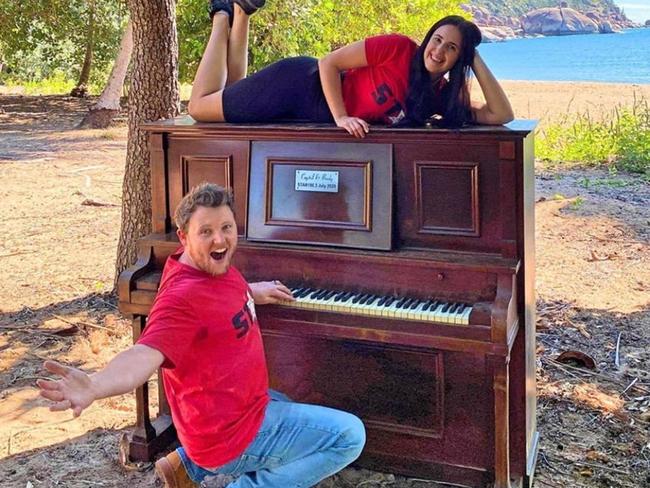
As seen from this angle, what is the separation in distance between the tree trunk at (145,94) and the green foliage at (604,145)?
23.7 ft

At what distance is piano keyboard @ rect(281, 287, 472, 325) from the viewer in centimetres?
291

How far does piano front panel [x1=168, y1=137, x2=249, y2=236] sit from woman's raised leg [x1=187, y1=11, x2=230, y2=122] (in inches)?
8.2

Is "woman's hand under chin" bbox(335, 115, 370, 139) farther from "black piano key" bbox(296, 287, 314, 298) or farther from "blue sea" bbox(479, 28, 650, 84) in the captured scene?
"blue sea" bbox(479, 28, 650, 84)

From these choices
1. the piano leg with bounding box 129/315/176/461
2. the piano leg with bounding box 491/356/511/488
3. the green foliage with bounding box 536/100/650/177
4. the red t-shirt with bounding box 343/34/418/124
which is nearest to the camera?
the piano leg with bounding box 491/356/511/488

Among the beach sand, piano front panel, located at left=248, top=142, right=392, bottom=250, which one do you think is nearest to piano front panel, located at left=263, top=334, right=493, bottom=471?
piano front panel, located at left=248, top=142, right=392, bottom=250

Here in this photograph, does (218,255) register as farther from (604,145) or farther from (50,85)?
(50,85)

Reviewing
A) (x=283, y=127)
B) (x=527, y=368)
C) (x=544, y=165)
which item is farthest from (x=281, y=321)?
(x=544, y=165)

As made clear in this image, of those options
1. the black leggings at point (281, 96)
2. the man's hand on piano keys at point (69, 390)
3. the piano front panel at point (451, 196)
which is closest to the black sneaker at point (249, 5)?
the black leggings at point (281, 96)

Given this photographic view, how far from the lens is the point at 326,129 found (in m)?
3.30

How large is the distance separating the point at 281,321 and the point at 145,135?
9.90 ft

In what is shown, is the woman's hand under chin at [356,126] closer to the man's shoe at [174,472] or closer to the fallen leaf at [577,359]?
the man's shoe at [174,472]

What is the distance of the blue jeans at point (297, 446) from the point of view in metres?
2.75

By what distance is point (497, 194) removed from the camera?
121 inches

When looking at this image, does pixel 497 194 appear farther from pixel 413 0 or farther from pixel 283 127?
pixel 413 0
